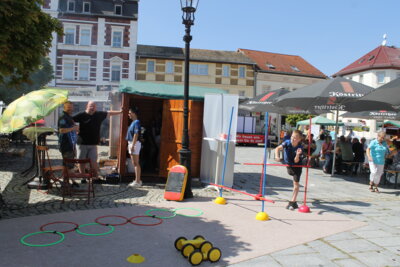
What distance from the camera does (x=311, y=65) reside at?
156ft

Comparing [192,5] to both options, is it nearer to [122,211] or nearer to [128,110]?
[128,110]

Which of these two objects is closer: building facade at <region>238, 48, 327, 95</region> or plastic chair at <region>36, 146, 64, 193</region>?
plastic chair at <region>36, 146, 64, 193</region>

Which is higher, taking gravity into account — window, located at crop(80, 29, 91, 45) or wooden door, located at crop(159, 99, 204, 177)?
window, located at crop(80, 29, 91, 45)

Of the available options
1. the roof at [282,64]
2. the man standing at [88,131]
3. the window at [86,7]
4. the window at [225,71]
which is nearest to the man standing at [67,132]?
the man standing at [88,131]

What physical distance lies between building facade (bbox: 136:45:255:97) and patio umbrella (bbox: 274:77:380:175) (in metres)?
27.0

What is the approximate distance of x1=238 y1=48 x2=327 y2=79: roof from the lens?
42559 mm

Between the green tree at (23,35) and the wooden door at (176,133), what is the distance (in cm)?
374

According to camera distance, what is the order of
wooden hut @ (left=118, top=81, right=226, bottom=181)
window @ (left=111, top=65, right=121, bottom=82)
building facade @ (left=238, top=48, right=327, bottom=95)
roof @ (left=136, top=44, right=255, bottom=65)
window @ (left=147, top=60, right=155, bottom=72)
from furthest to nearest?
building facade @ (left=238, top=48, right=327, bottom=95), roof @ (left=136, top=44, right=255, bottom=65), window @ (left=147, top=60, right=155, bottom=72), window @ (left=111, top=65, right=121, bottom=82), wooden hut @ (left=118, top=81, right=226, bottom=181)

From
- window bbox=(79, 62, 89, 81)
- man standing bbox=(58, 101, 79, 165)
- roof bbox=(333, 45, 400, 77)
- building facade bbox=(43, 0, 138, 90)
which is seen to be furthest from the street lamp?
roof bbox=(333, 45, 400, 77)

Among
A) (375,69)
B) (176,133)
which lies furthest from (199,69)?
(176,133)

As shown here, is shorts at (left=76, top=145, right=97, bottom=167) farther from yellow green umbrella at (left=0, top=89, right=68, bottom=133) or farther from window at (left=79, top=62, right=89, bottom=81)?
window at (left=79, top=62, right=89, bottom=81)

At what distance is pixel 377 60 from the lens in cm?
4050

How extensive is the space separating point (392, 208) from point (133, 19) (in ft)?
103

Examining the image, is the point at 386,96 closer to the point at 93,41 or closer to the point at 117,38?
the point at 117,38
